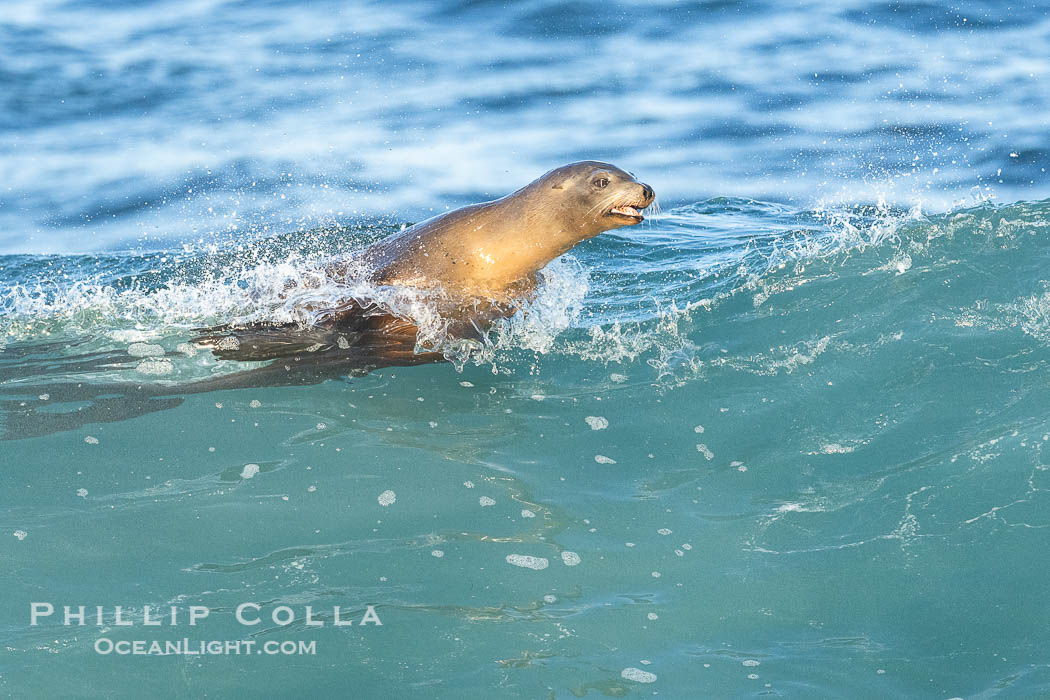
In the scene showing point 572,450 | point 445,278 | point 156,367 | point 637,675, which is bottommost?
point 637,675

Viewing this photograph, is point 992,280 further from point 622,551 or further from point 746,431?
point 622,551

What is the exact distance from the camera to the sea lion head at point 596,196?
607 cm

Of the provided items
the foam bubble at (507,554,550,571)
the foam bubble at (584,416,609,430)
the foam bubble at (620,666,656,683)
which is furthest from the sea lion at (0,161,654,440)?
the foam bubble at (620,666,656,683)

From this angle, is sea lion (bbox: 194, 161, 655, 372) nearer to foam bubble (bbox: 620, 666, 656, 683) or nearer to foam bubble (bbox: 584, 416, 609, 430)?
foam bubble (bbox: 584, 416, 609, 430)

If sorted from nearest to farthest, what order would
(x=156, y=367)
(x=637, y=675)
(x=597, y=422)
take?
1. (x=637, y=675)
2. (x=597, y=422)
3. (x=156, y=367)

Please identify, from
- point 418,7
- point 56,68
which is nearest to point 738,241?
point 418,7

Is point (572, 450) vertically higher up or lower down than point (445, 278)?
lower down

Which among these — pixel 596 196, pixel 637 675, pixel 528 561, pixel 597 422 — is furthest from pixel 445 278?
pixel 637 675

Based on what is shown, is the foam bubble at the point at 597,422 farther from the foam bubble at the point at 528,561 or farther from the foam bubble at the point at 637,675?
the foam bubble at the point at 637,675

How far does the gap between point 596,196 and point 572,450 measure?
1.70 m

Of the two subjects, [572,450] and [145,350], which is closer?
[572,450]

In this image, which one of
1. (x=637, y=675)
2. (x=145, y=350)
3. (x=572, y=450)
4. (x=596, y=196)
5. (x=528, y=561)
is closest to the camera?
(x=637, y=675)

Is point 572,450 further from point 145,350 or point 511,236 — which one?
point 145,350

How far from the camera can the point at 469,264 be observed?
6230 millimetres
